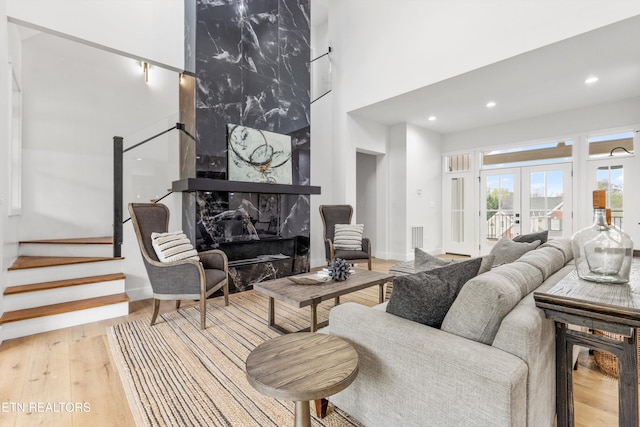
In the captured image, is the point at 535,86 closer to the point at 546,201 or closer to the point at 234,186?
the point at 546,201

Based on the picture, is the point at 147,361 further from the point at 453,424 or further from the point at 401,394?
the point at 453,424

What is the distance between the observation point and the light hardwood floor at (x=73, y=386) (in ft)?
5.19

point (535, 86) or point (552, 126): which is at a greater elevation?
point (535, 86)

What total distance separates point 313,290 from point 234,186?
80.0 inches

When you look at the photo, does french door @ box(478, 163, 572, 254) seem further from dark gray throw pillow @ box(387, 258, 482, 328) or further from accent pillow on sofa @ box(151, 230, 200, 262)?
accent pillow on sofa @ box(151, 230, 200, 262)

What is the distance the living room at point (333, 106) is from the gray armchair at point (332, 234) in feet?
1.87

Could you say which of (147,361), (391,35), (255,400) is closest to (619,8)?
(391,35)

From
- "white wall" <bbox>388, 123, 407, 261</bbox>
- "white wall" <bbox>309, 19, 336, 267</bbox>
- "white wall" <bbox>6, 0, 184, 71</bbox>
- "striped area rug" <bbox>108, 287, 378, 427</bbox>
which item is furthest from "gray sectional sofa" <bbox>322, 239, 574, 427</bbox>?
"white wall" <bbox>388, 123, 407, 261</bbox>

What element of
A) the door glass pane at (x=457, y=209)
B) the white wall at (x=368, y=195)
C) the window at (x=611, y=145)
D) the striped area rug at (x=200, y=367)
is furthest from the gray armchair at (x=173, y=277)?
the window at (x=611, y=145)

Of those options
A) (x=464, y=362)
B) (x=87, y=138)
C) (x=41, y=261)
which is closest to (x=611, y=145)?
(x=464, y=362)

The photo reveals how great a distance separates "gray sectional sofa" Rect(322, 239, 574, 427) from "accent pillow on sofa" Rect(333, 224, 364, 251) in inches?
120

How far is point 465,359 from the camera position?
1048 millimetres

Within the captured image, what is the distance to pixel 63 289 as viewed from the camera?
2.94m

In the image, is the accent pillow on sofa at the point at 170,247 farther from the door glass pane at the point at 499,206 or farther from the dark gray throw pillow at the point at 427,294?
the door glass pane at the point at 499,206
